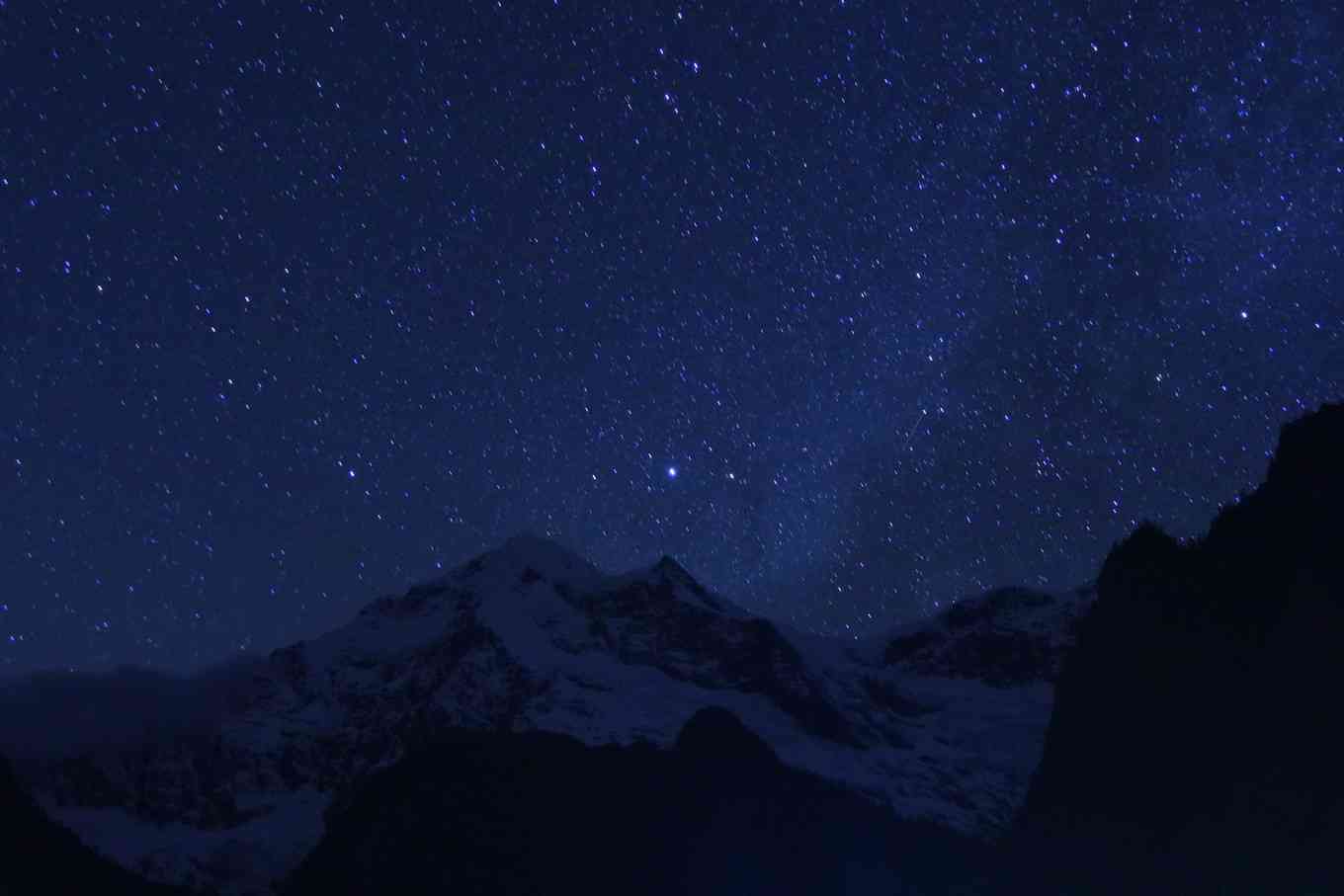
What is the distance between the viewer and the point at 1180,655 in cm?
5056

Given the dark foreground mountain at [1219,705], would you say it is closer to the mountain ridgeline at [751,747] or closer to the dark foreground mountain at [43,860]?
the mountain ridgeline at [751,747]

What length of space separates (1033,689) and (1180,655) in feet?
360

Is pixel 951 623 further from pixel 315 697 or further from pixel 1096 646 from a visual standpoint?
pixel 1096 646

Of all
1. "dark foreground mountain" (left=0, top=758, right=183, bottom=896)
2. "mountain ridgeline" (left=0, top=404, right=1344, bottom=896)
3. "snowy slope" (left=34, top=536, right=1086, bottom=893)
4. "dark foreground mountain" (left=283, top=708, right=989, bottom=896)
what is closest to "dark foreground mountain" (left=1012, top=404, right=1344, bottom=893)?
"mountain ridgeline" (left=0, top=404, right=1344, bottom=896)

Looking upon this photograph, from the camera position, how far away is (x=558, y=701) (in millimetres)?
124750

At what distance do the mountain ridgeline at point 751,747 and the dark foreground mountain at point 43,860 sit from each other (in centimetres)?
39

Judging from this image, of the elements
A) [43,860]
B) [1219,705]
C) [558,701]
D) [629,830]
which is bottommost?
[43,860]

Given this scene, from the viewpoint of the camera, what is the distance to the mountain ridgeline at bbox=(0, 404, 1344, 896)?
45562mm

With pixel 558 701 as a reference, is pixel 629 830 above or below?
below

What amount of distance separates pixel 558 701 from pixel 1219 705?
8454cm

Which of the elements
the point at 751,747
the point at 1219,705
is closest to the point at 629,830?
the point at 751,747

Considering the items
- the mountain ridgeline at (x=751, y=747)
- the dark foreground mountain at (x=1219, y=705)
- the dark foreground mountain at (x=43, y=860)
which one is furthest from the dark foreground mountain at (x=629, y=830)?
the dark foreground mountain at (x=1219, y=705)

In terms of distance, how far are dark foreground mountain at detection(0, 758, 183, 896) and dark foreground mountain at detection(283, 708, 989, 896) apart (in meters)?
14.4

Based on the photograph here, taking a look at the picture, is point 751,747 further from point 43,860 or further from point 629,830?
point 43,860
